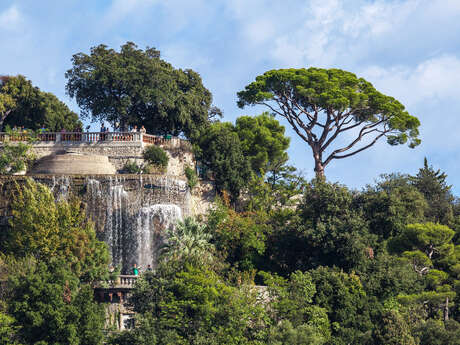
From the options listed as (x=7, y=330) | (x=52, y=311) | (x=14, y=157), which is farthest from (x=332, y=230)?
(x=14, y=157)

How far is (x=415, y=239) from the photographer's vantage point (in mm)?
50406

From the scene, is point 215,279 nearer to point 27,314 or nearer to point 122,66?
point 27,314

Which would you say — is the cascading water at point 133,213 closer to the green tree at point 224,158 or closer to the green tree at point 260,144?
the green tree at point 224,158

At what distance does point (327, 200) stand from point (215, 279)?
1038 centimetres

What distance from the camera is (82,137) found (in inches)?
2213

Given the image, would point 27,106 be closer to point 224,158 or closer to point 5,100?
point 5,100

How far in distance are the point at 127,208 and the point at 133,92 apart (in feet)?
34.7

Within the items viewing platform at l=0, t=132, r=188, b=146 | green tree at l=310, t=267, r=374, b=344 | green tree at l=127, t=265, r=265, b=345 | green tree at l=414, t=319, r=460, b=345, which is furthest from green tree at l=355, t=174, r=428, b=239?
viewing platform at l=0, t=132, r=188, b=146

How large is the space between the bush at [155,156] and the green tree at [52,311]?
52.4 ft

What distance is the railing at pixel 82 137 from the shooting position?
56.0 meters

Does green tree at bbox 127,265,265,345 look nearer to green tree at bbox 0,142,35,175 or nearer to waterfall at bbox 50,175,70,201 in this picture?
waterfall at bbox 50,175,70,201

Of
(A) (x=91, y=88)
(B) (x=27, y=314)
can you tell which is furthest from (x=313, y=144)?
(B) (x=27, y=314)

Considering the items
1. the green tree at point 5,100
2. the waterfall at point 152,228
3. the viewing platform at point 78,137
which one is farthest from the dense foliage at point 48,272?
the green tree at point 5,100

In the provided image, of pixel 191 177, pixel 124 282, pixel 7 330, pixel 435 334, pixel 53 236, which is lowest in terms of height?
pixel 435 334
